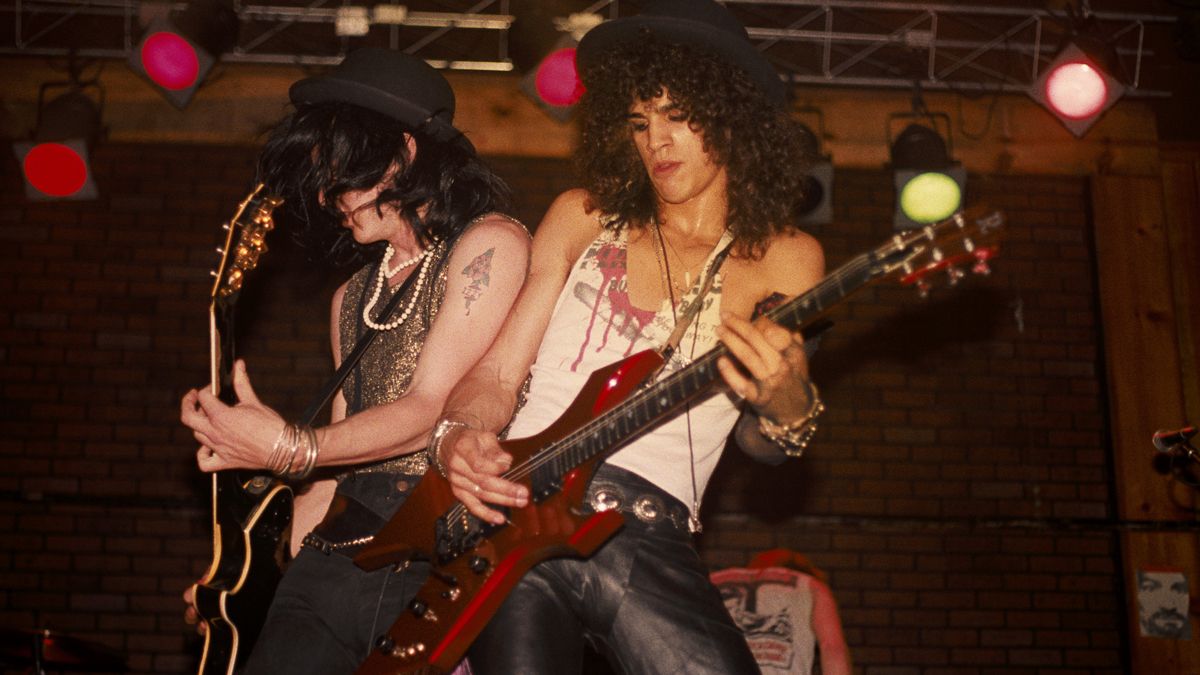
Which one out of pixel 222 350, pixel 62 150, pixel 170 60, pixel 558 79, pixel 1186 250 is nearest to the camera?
pixel 222 350

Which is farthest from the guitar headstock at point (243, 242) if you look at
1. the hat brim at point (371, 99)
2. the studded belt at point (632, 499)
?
the studded belt at point (632, 499)

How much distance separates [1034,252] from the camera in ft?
24.8

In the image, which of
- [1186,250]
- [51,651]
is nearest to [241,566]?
[51,651]

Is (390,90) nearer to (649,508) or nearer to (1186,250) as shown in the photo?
(649,508)

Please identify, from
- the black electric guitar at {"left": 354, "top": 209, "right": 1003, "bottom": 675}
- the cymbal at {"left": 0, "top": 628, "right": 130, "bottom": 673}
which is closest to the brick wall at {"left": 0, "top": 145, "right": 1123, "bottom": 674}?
the cymbal at {"left": 0, "top": 628, "right": 130, "bottom": 673}

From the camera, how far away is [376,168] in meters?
3.04

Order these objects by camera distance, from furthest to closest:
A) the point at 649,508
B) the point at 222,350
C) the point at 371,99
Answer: the point at 371,99 → the point at 222,350 → the point at 649,508

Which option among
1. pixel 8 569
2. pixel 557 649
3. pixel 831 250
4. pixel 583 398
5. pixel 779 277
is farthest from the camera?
pixel 831 250

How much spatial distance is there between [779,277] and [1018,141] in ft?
18.0

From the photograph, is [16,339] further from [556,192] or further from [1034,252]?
[1034,252]

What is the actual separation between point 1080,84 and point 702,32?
4.48m

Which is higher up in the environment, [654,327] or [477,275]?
[477,275]

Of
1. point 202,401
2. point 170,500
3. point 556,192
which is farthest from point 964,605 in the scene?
point 202,401

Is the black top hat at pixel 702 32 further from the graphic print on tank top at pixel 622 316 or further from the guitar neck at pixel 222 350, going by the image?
the guitar neck at pixel 222 350
